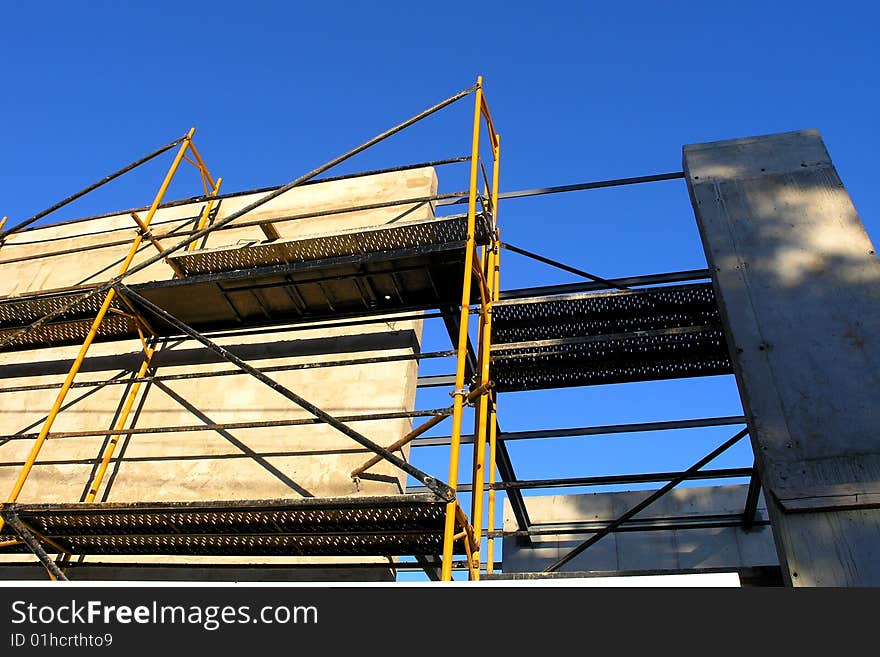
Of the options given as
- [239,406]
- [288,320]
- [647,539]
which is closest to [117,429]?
[239,406]

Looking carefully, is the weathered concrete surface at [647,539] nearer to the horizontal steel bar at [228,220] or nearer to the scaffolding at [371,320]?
the scaffolding at [371,320]

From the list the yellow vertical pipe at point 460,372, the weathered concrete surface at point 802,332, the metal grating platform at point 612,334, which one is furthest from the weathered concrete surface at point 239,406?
the weathered concrete surface at point 802,332

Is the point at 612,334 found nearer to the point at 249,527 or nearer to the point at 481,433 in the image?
the point at 481,433

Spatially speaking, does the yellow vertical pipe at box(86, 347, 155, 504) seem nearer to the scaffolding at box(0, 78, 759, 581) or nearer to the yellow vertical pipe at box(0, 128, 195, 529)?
A: the scaffolding at box(0, 78, 759, 581)

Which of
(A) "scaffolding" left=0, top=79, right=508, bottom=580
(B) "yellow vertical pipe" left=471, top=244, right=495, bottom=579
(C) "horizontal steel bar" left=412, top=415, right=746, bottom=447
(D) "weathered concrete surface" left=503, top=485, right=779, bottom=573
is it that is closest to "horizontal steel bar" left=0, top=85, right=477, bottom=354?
(A) "scaffolding" left=0, top=79, right=508, bottom=580

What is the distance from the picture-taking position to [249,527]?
19.1 ft

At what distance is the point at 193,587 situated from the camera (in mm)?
3734

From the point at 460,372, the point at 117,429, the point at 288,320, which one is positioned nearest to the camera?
the point at 460,372

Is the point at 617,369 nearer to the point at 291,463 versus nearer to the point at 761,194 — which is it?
the point at 761,194

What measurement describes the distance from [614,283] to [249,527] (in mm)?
4519

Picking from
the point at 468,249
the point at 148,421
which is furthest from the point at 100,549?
the point at 468,249

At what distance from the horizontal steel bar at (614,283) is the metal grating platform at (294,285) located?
969mm
